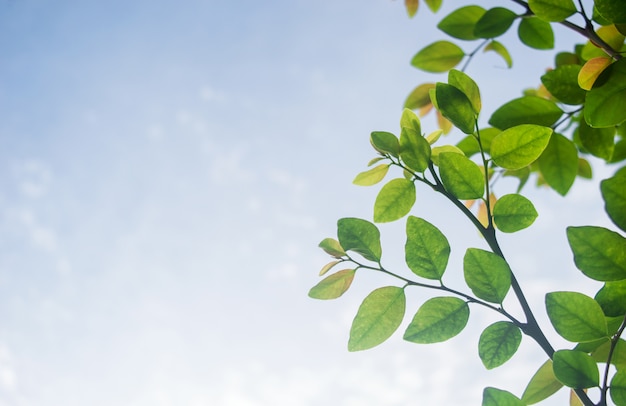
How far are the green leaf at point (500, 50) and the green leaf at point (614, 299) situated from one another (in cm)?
75

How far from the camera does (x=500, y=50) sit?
43.2 inches

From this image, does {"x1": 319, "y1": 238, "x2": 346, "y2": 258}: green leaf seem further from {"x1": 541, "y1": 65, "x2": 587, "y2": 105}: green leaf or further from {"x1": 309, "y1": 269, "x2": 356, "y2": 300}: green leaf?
{"x1": 541, "y1": 65, "x2": 587, "y2": 105}: green leaf

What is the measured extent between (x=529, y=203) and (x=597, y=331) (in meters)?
0.14

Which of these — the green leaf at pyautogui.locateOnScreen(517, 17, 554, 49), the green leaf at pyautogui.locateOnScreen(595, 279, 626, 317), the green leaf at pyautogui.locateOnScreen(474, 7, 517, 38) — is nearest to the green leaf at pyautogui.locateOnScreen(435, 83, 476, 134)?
the green leaf at pyautogui.locateOnScreen(595, 279, 626, 317)

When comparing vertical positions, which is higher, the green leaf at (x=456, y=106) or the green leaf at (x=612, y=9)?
the green leaf at (x=612, y=9)

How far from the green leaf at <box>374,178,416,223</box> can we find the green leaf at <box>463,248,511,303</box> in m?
0.12

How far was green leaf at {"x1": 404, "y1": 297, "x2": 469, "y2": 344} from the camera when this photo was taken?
48 centimetres

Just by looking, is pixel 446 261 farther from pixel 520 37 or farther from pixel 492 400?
pixel 520 37

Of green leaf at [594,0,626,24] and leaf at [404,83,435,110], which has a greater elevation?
leaf at [404,83,435,110]

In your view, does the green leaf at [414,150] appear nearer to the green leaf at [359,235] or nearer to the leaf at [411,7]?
the green leaf at [359,235]

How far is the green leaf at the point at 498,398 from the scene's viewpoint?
0.44 meters

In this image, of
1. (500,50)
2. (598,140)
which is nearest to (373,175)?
(598,140)

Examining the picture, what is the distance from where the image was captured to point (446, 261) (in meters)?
0.51

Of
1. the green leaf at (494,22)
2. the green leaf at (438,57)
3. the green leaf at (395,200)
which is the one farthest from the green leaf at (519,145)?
the green leaf at (438,57)
